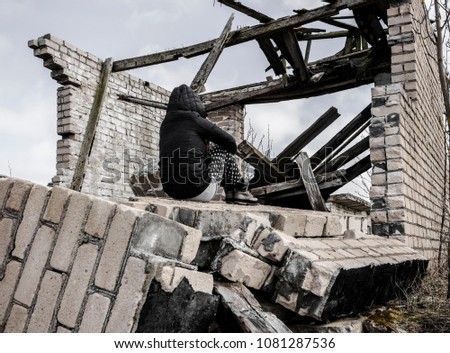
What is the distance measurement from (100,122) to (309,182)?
4183 mm

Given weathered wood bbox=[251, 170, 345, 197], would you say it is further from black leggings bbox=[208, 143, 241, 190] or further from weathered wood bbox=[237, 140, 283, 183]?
black leggings bbox=[208, 143, 241, 190]

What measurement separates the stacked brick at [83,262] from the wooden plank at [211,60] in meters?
4.48

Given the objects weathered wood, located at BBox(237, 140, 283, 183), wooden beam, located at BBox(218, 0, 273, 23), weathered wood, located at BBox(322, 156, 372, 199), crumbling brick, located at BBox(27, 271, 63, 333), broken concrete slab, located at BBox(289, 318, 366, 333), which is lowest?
crumbling brick, located at BBox(27, 271, 63, 333)

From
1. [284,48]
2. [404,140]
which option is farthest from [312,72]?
[404,140]

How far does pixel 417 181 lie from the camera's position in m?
5.05

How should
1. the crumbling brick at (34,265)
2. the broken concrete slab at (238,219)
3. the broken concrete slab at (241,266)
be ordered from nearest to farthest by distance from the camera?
the crumbling brick at (34,265) → the broken concrete slab at (241,266) → the broken concrete slab at (238,219)

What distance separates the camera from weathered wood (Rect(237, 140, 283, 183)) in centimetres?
568

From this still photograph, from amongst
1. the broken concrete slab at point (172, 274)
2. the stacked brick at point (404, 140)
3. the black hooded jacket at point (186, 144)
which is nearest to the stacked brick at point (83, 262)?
the broken concrete slab at point (172, 274)

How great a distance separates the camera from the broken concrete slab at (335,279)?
2143mm

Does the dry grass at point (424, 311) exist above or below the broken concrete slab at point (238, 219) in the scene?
below

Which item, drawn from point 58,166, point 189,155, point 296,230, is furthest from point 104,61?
point 296,230

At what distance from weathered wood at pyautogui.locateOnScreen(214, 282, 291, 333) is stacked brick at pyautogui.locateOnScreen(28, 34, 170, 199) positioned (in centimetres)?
589

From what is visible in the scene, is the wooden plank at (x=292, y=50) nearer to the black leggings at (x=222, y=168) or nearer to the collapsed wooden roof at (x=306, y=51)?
the collapsed wooden roof at (x=306, y=51)

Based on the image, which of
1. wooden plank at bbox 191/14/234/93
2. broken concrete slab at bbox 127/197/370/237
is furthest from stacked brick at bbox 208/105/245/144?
broken concrete slab at bbox 127/197/370/237
